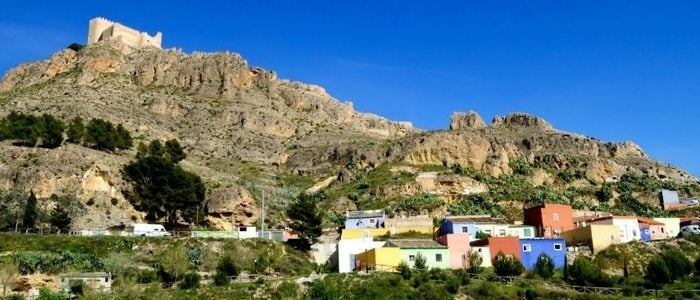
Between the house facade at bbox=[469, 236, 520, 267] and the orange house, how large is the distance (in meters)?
9.37

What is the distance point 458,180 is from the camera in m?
95.4

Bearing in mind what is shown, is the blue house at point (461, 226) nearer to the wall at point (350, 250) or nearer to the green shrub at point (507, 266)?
the green shrub at point (507, 266)

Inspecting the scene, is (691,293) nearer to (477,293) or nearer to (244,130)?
(477,293)

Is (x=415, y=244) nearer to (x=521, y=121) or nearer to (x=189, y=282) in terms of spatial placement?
(x=189, y=282)

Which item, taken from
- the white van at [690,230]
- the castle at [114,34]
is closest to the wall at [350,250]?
the white van at [690,230]

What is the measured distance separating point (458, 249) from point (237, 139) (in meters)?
64.9

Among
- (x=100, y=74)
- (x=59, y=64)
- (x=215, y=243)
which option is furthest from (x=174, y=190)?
(x=59, y=64)

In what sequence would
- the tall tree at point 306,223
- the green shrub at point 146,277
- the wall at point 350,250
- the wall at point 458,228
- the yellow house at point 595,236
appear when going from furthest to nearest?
the wall at point 458,228 < the yellow house at point 595,236 < the tall tree at point 306,223 < the wall at point 350,250 < the green shrub at point 146,277

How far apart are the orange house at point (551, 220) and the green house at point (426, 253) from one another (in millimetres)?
15214

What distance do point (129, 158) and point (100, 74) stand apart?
2067 inches

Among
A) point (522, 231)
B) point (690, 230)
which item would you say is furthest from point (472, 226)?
point (690, 230)

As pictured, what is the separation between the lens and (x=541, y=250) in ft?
212

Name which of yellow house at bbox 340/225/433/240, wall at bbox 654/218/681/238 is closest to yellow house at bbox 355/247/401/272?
yellow house at bbox 340/225/433/240

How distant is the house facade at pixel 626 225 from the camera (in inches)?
2808
